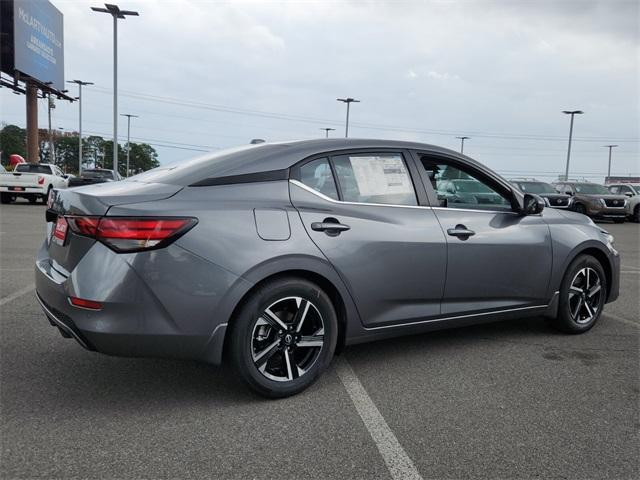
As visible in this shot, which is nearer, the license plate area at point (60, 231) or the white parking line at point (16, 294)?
the license plate area at point (60, 231)

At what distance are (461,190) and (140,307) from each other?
98.9 inches

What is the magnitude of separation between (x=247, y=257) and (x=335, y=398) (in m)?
1.03

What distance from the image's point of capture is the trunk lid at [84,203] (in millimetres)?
2994

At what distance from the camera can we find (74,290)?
117 inches

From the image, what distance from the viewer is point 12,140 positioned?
97.8 m

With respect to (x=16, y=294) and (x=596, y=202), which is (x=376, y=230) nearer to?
(x=16, y=294)

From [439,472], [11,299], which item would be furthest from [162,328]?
[11,299]

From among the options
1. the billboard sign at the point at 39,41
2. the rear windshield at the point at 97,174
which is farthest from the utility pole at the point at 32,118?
the rear windshield at the point at 97,174

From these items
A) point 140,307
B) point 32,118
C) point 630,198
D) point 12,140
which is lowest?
point 140,307

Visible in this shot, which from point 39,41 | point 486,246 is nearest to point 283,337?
point 486,246

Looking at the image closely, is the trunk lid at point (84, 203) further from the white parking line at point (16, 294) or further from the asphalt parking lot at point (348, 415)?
the white parking line at point (16, 294)

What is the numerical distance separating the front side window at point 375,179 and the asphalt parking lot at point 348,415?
119 cm

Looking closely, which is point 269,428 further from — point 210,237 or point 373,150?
point 373,150

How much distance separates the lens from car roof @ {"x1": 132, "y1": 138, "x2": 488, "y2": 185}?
131 inches
